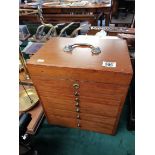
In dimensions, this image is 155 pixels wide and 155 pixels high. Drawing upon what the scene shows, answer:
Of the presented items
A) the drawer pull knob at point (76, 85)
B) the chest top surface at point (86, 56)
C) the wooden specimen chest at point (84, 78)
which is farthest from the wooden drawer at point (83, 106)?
the chest top surface at point (86, 56)

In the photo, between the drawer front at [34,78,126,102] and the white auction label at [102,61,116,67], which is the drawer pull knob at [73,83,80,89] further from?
the white auction label at [102,61,116,67]

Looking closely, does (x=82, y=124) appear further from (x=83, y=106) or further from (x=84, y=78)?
(x=84, y=78)

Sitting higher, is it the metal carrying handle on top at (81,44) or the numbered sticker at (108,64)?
the metal carrying handle on top at (81,44)

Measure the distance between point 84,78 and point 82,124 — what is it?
1.64 ft

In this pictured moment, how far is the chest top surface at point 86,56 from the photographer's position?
72 cm

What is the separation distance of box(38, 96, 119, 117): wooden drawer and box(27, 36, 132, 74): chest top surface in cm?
27

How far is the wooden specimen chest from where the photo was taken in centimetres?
72

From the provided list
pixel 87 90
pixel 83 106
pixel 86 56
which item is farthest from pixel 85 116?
pixel 86 56

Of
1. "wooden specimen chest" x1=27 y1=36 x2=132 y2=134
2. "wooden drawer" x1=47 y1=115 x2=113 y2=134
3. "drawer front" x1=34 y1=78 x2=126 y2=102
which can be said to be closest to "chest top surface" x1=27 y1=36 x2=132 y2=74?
"wooden specimen chest" x1=27 y1=36 x2=132 y2=134

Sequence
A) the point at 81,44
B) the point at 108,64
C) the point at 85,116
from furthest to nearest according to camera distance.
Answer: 1. the point at 85,116
2. the point at 81,44
3. the point at 108,64

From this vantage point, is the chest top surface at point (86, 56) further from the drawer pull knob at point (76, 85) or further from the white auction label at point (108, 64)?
the drawer pull knob at point (76, 85)

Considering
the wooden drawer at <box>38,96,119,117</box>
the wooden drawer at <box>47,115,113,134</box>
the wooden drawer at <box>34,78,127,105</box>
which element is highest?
the wooden drawer at <box>34,78,127,105</box>

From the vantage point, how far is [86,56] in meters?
0.79
